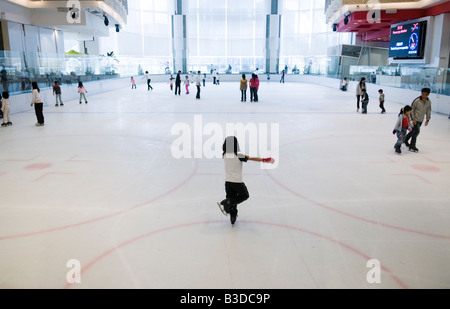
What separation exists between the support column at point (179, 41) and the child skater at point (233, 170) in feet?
114

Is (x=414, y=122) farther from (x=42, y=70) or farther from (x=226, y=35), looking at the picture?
(x=226, y=35)

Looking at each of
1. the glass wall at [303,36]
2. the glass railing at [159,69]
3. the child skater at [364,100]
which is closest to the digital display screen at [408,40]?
the glass railing at [159,69]

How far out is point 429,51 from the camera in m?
18.1

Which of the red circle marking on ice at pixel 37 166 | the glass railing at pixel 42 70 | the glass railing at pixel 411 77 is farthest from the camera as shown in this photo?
the glass railing at pixel 42 70

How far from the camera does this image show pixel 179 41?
123 feet

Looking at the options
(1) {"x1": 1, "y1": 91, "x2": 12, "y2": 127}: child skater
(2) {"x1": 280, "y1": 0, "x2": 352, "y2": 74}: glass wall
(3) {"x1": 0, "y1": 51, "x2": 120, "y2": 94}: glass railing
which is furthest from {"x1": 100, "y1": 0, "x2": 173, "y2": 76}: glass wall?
(1) {"x1": 1, "y1": 91, "x2": 12, "y2": 127}: child skater

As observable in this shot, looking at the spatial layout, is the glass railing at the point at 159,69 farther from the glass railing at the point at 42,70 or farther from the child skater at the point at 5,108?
the child skater at the point at 5,108

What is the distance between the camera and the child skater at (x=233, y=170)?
4.10 metres

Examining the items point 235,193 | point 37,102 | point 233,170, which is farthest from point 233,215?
point 37,102

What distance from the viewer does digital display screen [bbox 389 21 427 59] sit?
1814 cm

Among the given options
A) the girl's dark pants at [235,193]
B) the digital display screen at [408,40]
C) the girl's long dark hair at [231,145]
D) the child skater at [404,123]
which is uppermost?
the digital display screen at [408,40]

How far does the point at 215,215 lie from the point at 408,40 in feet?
61.1
